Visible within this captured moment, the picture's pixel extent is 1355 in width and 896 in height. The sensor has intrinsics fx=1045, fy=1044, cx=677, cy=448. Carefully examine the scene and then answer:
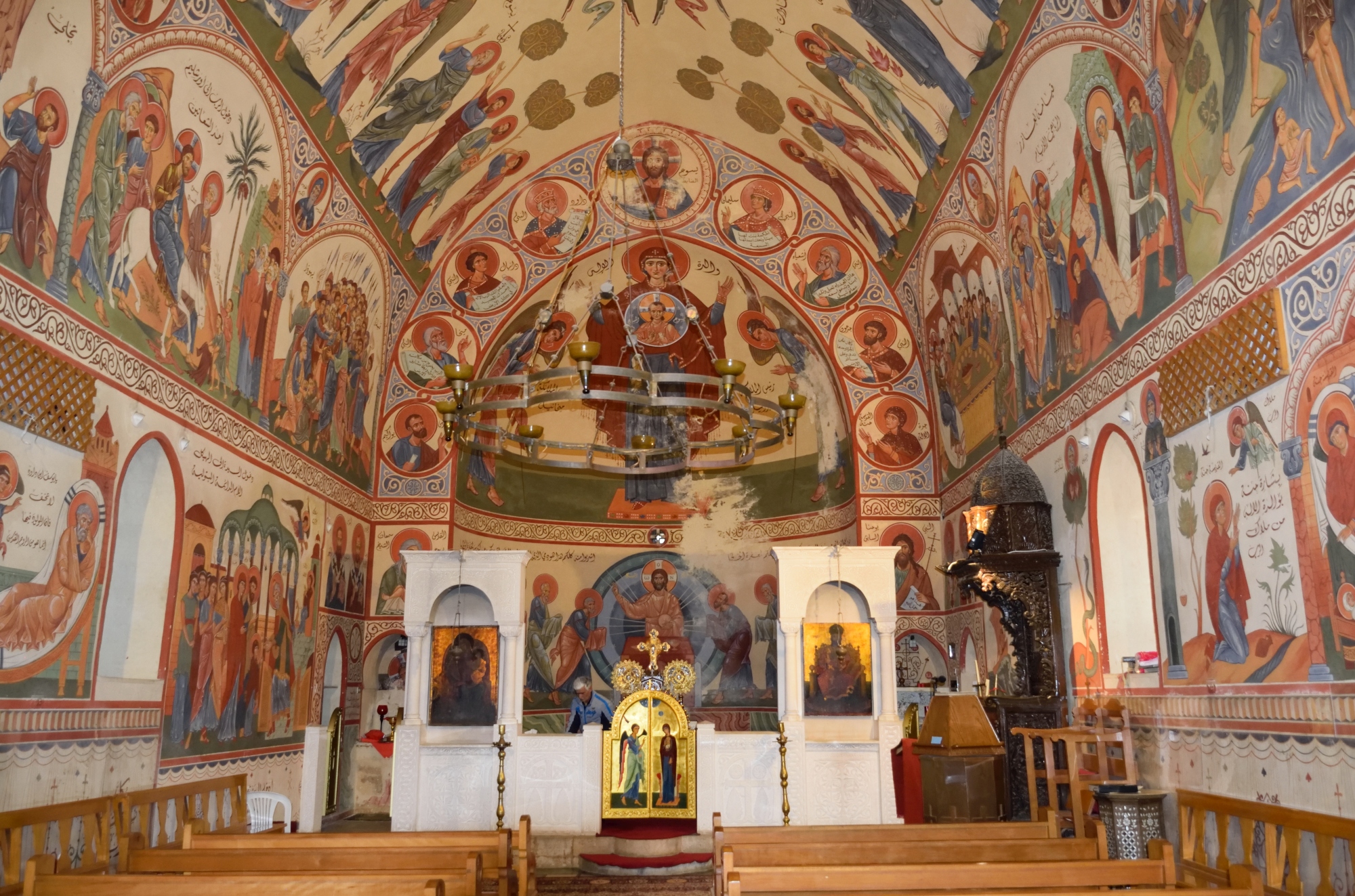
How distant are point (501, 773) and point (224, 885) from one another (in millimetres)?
6071

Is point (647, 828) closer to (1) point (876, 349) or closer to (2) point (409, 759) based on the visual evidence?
(2) point (409, 759)

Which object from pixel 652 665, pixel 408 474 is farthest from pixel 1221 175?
pixel 408 474

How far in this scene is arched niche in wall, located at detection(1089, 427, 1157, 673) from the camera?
1088cm

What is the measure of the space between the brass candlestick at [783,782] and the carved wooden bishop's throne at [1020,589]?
7.90 feet

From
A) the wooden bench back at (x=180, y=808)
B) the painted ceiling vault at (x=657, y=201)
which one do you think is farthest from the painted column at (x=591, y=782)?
the painted ceiling vault at (x=657, y=201)

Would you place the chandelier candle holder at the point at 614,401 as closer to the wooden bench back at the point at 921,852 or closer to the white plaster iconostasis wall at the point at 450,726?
the white plaster iconostasis wall at the point at 450,726

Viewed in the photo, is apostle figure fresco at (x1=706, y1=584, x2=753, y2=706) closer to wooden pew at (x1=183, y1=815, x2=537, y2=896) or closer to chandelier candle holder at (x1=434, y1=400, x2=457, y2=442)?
chandelier candle holder at (x1=434, y1=400, x2=457, y2=442)

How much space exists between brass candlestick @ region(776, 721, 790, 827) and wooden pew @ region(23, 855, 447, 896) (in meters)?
6.17

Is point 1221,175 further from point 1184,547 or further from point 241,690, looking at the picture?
point 241,690

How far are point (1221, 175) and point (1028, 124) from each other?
3.77 metres

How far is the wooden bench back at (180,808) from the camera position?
9336mm

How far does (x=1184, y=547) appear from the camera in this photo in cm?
912

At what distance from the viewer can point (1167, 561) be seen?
9.46m

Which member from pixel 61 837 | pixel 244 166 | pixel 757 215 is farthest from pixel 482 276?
pixel 61 837
